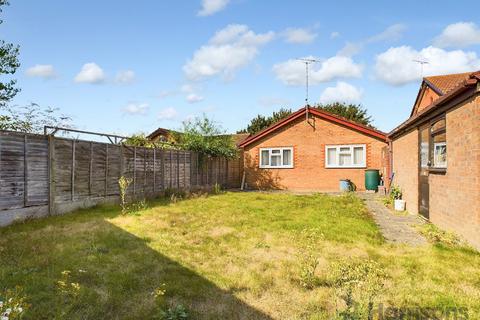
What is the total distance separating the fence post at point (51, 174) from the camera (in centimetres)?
960

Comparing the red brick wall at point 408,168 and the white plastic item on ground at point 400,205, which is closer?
the red brick wall at point 408,168

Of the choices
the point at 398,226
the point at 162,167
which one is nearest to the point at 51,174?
the point at 162,167

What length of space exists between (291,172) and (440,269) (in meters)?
17.3

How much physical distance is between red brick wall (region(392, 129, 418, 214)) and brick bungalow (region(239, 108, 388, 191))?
540 cm

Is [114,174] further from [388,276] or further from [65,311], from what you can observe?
[388,276]

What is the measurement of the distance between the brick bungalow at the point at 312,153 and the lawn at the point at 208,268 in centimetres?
1244

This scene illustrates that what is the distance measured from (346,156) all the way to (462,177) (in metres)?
14.6

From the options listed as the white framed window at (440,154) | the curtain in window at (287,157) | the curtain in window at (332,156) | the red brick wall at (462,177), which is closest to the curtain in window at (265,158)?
the curtain in window at (287,157)

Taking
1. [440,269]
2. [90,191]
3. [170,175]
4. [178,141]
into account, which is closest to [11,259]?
[90,191]

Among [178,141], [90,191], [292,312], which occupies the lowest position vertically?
[292,312]

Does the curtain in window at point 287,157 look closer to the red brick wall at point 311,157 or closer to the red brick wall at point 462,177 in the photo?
the red brick wall at point 311,157

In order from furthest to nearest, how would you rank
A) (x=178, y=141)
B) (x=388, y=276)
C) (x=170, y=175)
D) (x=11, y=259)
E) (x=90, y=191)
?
(x=178, y=141) < (x=170, y=175) < (x=90, y=191) < (x=11, y=259) < (x=388, y=276)

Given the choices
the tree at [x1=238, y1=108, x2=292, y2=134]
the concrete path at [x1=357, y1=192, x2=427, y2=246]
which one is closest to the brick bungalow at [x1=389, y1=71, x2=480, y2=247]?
the concrete path at [x1=357, y1=192, x2=427, y2=246]

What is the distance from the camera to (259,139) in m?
23.8
